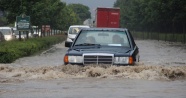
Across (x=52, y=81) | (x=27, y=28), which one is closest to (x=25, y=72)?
(x=52, y=81)

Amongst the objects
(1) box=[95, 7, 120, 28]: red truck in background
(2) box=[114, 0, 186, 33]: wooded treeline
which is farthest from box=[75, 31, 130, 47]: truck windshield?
(2) box=[114, 0, 186, 33]: wooded treeline

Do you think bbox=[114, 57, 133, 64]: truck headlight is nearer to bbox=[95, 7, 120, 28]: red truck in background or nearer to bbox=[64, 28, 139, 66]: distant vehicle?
bbox=[64, 28, 139, 66]: distant vehicle

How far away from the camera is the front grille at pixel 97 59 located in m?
12.6

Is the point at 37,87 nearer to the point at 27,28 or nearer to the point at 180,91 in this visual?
the point at 180,91

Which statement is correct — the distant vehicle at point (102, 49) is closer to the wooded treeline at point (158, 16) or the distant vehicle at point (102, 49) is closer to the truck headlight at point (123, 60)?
the truck headlight at point (123, 60)

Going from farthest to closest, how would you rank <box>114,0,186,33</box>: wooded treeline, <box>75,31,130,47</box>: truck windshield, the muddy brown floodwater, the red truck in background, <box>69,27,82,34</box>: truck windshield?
<box>114,0,186,33</box>: wooded treeline, the red truck in background, <box>69,27,82,34</box>: truck windshield, <box>75,31,130,47</box>: truck windshield, the muddy brown floodwater

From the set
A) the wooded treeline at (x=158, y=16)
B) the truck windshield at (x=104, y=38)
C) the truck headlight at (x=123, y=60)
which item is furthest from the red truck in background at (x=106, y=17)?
the truck headlight at (x=123, y=60)

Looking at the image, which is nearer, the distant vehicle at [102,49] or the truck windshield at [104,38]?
the distant vehicle at [102,49]

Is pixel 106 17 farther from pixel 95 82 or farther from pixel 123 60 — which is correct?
pixel 95 82

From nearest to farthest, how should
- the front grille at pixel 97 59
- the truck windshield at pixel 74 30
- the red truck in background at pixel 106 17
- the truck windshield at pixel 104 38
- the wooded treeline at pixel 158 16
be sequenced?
the front grille at pixel 97 59 < the truck windshield at pixel 104 38 < the truck windshield at pixel 74 30 < the red truck in background at pixel 106 17 < the wooded treeline at pixel 158 16

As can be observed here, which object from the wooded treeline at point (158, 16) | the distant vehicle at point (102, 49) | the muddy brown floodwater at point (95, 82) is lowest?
the wooded treeline at point (158, 16)

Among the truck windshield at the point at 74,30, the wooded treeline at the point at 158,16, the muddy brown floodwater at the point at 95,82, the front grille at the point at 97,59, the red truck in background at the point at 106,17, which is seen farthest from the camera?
the wooded treeline at the point at 158,16

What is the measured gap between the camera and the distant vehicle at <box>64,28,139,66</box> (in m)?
12.6

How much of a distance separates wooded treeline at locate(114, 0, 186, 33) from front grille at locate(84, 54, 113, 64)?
35.8 m
